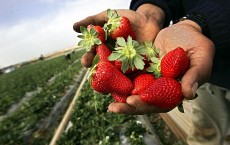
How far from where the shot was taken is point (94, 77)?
2.07 metres

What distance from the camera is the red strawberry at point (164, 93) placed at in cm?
184

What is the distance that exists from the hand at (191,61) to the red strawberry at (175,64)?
0.16ft

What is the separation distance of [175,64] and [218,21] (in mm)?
622

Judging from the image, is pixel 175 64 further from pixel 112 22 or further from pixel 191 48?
pixel 112 22

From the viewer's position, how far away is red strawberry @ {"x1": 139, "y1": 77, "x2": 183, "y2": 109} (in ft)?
6.05

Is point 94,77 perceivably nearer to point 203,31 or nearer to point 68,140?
point 203,31

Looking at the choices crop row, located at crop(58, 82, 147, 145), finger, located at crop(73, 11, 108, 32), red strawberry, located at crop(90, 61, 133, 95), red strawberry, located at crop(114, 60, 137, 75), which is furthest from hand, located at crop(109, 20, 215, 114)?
crop row, located at crop(58, 82, 147, 145)

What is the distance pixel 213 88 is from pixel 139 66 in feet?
4.46

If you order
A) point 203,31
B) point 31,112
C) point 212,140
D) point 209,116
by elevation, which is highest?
point 203,31

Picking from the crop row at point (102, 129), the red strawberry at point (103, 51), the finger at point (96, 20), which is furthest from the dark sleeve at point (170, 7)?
the crop row at point (102, 129)

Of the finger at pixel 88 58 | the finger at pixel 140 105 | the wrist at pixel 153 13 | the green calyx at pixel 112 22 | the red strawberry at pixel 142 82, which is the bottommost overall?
the finger at pixel 140 105

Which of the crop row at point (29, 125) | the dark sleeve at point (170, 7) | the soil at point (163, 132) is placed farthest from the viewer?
the crop row at point (29, 125)

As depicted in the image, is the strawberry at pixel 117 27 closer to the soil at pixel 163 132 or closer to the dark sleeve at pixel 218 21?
the dark sleeve at pixel 218 21

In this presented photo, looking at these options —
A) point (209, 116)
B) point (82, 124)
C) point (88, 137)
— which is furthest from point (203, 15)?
point (82, 124)
